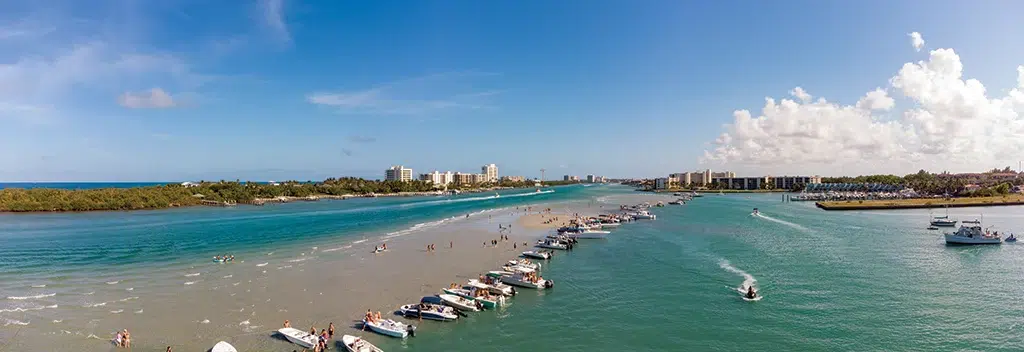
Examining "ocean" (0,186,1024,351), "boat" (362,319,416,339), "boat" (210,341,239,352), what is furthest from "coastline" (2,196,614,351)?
"boat" (210,341,239,352)

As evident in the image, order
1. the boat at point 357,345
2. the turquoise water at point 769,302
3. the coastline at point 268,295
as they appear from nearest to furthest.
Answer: the boat at point 357,345
the turquoise water at point 769,302
the coastline at point 268,295

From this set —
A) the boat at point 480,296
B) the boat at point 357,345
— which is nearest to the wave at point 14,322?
the boat at point 357,345

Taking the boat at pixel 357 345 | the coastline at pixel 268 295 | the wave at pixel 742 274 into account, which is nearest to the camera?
the boat at pixel 357 345

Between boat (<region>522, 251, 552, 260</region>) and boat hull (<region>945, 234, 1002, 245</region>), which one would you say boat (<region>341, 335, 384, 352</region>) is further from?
boat hull (<region>945, 234, 1002, 245</region>)

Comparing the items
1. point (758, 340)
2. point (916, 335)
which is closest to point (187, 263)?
point (758, 340)

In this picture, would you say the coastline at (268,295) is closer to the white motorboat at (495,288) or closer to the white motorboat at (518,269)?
the white motorboat at (518,269)

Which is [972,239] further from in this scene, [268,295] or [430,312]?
[268,295]
